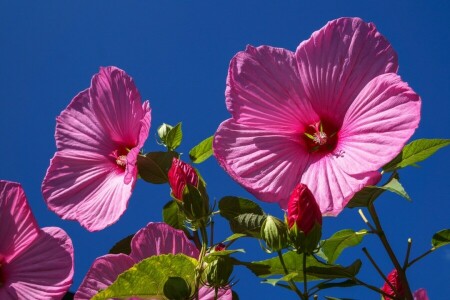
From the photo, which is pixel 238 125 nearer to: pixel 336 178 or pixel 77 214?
pixel 336 178

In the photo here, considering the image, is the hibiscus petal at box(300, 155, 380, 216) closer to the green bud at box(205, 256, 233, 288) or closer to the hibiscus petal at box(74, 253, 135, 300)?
the green bud at box(205, 256, 233, 288)

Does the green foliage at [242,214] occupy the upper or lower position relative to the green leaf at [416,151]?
lower

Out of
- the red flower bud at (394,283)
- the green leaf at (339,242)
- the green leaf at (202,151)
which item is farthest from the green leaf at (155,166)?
the red flower bud at (394,283)

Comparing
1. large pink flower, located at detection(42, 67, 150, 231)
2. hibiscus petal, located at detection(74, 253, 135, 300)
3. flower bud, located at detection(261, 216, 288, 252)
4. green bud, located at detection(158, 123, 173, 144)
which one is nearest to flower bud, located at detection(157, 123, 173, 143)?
green bud, located at detection(158, 123, 173, 144)

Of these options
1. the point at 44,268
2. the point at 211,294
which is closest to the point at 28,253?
the point at 44,268

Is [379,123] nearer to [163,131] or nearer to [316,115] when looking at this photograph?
[316,115]

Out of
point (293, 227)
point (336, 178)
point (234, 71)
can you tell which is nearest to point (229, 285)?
point (293, 227)

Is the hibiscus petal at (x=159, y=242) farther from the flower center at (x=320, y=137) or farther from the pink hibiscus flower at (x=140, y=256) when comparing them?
the flower center at (x=320, y=137)
